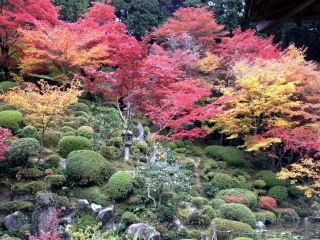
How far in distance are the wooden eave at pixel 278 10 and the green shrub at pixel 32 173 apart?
8165 mm

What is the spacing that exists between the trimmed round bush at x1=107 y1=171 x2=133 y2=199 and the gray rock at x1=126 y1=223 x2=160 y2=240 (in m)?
1.22

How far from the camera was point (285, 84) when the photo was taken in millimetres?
14211

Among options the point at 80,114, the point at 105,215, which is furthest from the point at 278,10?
the point at 80,114

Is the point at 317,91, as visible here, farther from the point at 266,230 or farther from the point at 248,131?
the point at 266,230

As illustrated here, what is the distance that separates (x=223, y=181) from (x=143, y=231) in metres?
5.97

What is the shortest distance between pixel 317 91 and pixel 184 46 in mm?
7641

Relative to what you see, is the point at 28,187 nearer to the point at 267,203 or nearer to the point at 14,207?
the point at 14,207

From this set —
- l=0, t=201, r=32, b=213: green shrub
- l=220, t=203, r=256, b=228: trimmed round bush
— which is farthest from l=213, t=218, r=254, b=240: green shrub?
l=0, t=201, r=32, b=213: green shrub

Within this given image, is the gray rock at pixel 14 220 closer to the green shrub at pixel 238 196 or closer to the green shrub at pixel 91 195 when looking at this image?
the green shrub at pixel 91 195

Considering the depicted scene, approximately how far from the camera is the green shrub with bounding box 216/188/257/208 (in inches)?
472

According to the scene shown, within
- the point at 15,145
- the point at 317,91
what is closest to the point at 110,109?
the point at 15,145

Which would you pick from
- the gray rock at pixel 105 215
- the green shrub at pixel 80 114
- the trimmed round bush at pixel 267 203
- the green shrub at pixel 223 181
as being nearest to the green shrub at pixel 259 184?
the trimmed round bush at pixel 267 203

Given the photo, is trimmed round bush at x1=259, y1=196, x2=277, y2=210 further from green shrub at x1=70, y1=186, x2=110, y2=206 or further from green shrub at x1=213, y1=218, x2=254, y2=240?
green shrub at x1=70, y1=186, x2=110, y2=206

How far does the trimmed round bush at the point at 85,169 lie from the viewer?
9.43 meters
